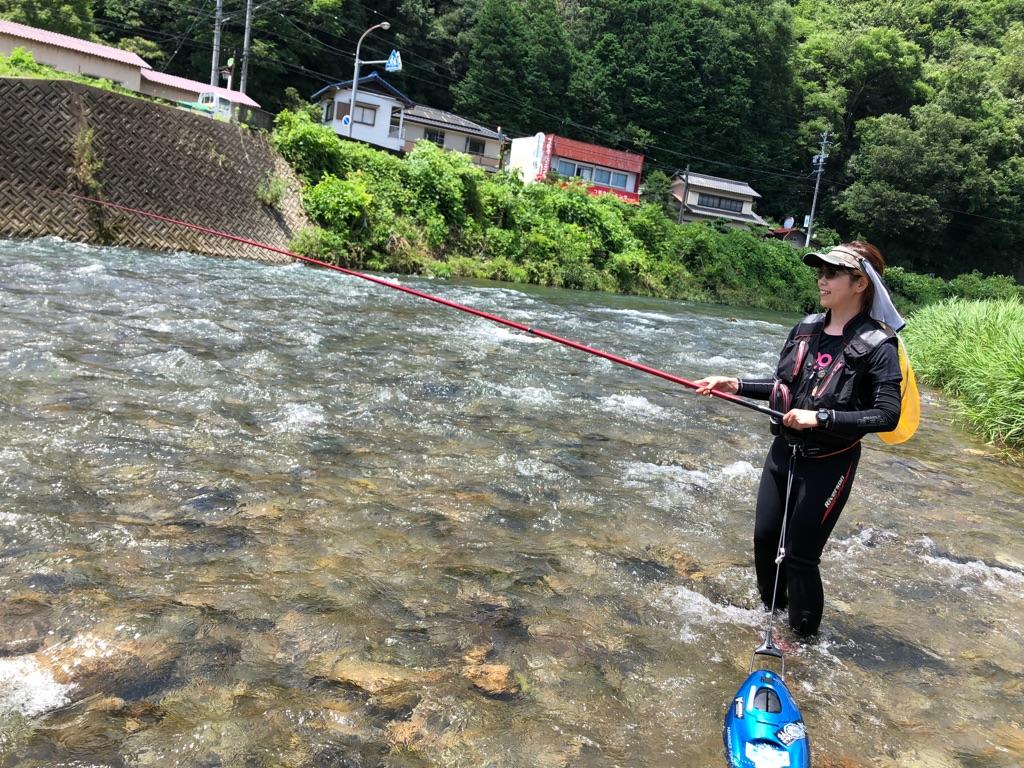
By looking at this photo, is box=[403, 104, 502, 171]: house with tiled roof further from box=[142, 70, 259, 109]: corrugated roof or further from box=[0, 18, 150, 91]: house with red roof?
box=[0, 18, 150, 91]: house with red roof

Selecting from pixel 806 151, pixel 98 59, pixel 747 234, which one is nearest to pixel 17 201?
pixel 98 59

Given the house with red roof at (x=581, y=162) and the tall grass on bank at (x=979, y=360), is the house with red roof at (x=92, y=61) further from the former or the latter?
the tall grass on bank at (x=979, y=360)

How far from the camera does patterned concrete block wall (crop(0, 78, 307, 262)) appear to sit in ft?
41.7

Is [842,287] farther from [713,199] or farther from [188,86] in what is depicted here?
[713,199]

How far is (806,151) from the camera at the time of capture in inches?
2420

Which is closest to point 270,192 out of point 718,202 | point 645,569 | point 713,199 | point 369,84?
point 645,569

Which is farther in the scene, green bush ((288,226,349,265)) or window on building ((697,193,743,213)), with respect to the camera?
window on building ((697,193,743,213))

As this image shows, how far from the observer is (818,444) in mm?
2975

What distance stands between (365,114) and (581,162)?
15.5m

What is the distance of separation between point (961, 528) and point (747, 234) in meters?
31.2

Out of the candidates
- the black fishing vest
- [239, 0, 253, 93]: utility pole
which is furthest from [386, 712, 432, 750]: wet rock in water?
[239, 0, 253, 93]: utility pole

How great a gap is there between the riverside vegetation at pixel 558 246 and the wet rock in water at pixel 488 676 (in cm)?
694

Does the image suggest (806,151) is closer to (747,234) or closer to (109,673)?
(747,234)

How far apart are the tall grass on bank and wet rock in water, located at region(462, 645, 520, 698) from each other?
22.7ft
